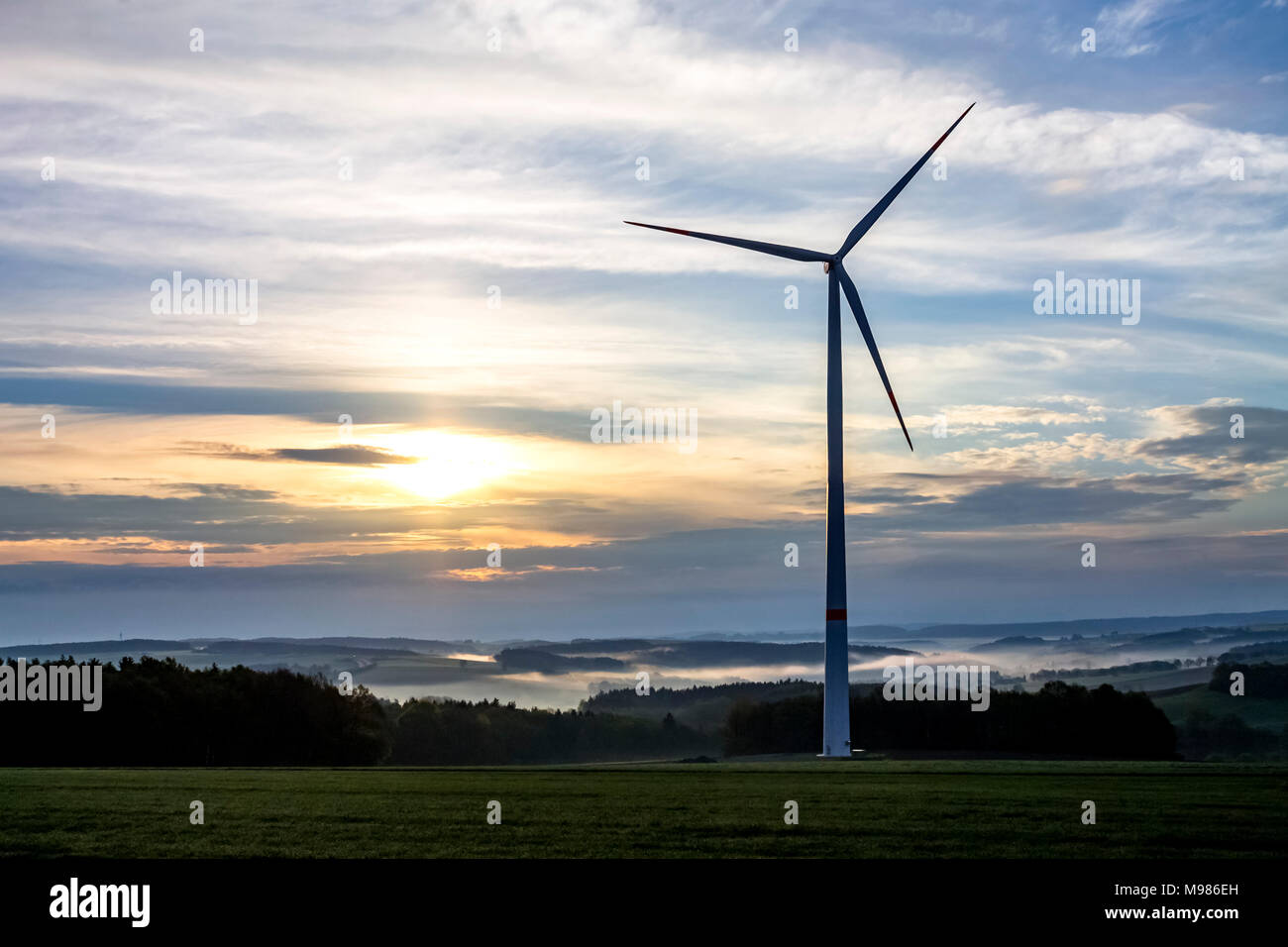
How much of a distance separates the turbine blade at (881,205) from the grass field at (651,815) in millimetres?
28328

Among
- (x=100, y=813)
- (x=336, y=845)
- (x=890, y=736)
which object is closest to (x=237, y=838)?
(x=336, y=845)

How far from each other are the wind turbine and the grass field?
39.2 ft

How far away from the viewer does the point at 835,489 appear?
56.1m

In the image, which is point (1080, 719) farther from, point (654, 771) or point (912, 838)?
point (912, 838)

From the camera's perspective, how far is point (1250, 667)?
5763 inches

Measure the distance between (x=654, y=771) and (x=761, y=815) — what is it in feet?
62.6

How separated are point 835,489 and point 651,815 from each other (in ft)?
96.8

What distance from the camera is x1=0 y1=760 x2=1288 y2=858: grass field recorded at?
2380 cm

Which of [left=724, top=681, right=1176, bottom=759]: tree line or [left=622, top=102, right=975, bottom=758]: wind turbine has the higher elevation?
[left=622, top=102, right=975, bottom=758]: wind turbine

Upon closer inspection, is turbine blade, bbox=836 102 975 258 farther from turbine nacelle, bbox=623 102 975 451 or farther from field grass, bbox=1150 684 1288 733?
field grass, bbox=1150 684 1288 733

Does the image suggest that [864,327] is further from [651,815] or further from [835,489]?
[651,815]

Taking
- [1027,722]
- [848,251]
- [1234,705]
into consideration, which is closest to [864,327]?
[848,251]

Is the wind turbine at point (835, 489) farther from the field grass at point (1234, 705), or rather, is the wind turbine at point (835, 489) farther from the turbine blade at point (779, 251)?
the field grass at point (1234, 705)

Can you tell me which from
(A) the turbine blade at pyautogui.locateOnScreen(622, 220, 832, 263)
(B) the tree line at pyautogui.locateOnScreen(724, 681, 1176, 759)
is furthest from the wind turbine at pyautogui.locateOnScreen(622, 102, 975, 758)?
(B) the tree line at pyautogui.locateOnScreen(724, 681, 1176, 759)
